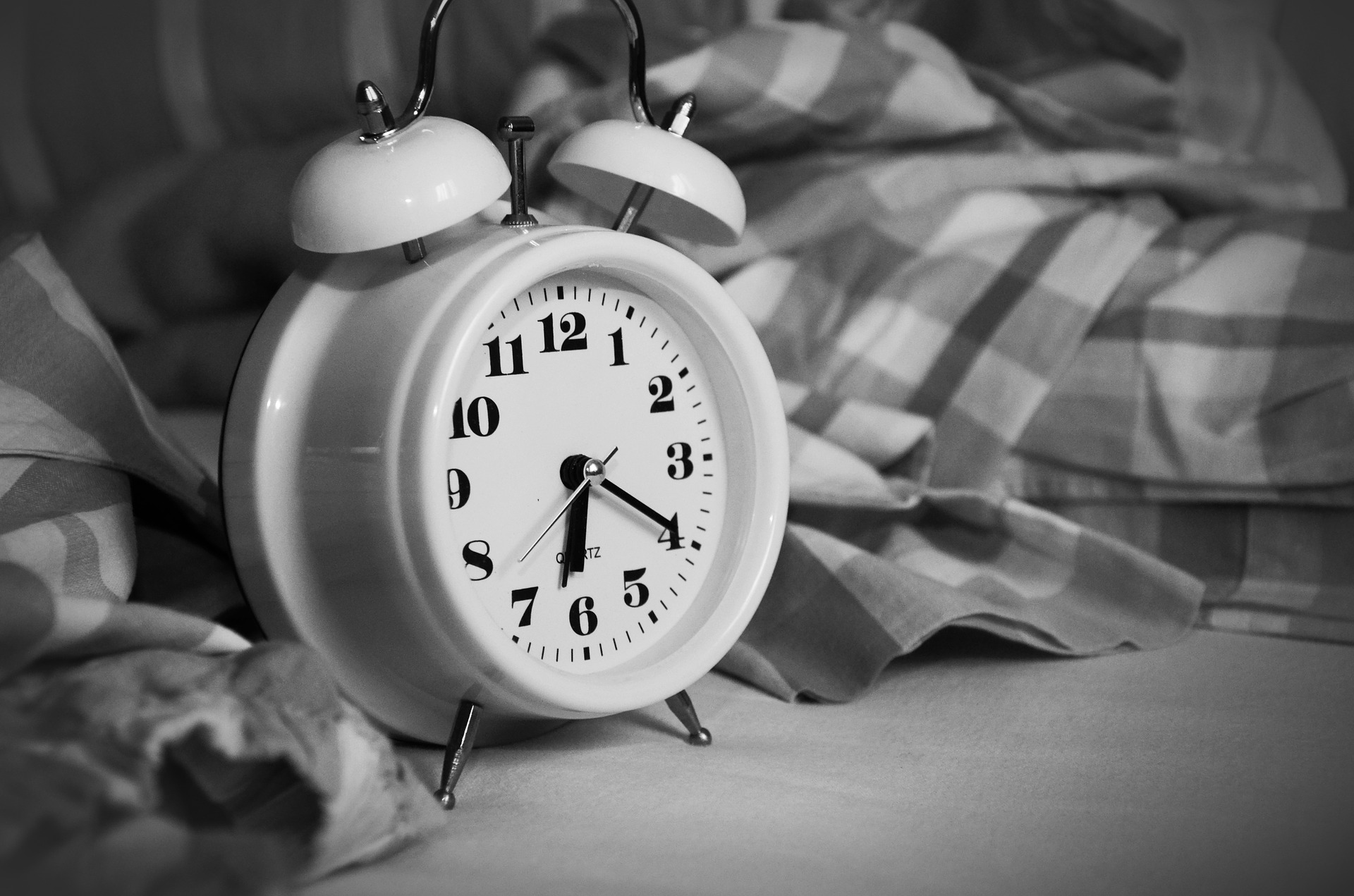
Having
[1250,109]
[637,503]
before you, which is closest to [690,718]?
[637,503]

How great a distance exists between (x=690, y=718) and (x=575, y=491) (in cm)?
15

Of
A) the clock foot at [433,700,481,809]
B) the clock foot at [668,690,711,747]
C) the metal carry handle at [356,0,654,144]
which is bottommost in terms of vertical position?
the clock foot at [668,690,711,747]

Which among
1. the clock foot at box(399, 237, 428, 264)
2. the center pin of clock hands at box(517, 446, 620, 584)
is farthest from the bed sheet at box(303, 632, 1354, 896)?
the clock foot at box(399, 237, 428, 264)

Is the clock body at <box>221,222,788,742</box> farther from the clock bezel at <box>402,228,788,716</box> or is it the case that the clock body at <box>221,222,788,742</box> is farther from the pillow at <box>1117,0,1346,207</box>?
the pillow at <box>1117,0,1346,207</box>

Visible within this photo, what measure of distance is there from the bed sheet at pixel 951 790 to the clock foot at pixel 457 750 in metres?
0.02

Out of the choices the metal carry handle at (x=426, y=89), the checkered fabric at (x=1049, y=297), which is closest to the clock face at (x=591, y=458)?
the metal carry handle at (x=426, y=89)

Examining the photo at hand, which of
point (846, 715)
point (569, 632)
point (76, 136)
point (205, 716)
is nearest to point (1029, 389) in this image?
point (846, 715)

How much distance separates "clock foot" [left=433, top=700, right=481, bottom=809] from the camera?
24.4 inches

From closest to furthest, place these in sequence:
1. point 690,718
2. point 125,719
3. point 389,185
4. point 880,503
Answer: point 125,719 → point 389,185 → point 690,718 → point 880,503

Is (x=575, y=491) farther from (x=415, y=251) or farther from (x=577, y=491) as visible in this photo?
(x=415, y=251)

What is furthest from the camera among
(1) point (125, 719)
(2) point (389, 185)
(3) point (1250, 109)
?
(3) point (1250, 109)

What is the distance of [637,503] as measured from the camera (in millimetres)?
685

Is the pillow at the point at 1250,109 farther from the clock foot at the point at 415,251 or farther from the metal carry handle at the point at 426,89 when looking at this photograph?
the clock foot at the point at 415,251

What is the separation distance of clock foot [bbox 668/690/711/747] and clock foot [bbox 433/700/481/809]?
115mm
